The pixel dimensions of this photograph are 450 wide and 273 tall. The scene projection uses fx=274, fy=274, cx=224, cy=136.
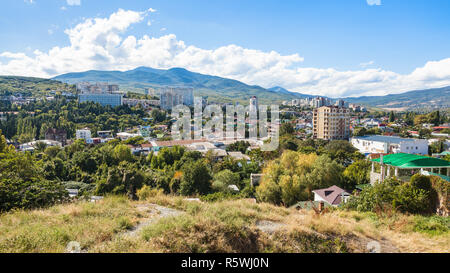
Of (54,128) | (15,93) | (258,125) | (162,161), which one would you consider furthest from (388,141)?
(15,93)

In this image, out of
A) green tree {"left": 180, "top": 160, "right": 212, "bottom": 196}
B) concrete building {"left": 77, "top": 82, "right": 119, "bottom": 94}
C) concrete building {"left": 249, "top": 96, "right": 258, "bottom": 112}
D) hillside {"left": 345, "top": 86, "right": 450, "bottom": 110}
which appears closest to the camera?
green tree {"left": 180, "top": 160, "right": 212, "bottom": 196}

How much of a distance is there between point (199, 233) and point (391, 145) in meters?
32.4

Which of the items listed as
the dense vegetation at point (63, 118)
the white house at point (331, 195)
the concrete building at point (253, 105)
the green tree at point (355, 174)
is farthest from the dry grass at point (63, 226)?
the dense vegetation at point (63, 118)

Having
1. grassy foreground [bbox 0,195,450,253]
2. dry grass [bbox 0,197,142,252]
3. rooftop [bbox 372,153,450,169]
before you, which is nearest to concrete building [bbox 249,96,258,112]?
rooftop [bbox 372,153,450,169]

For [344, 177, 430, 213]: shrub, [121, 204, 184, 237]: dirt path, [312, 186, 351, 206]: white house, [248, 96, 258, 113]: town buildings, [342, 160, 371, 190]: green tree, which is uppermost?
[248, 96, 258, 113]: town buildings

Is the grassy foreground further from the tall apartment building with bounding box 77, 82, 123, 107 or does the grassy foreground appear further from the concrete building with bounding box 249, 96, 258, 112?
the tall apartment building with bounding box 77, 82, 123, 107

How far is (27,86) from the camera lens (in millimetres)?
98188

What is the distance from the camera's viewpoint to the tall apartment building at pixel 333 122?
45312mm

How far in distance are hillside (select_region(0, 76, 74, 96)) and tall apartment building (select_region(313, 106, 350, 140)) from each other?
83.5 metres

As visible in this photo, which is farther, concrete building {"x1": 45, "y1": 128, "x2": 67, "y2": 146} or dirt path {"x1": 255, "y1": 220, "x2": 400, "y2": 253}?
concrete building {"x1": 45, "y1": 128, "x2": 67, "y2": 146}

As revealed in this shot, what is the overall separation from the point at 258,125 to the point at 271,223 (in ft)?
143

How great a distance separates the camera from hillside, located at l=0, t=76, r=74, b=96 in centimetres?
8715

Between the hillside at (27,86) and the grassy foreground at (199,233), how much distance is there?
99.2m
